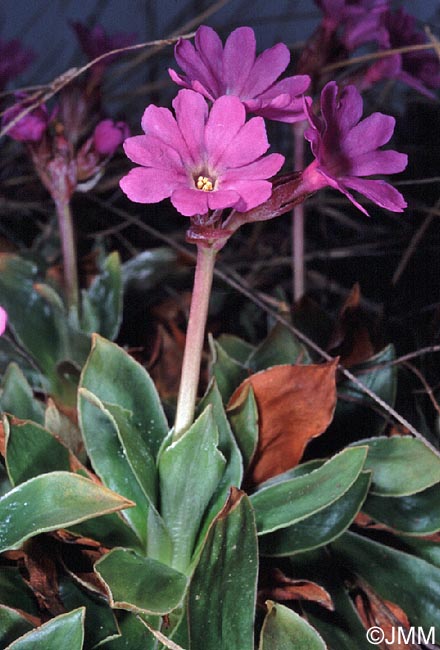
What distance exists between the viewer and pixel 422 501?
0.85m

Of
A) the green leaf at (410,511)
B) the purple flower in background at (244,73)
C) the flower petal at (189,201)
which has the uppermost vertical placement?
the purple flower in background at (244,73)

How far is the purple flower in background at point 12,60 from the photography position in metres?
1.18

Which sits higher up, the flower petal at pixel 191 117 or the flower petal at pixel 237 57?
the flower petal at pixel 237 57

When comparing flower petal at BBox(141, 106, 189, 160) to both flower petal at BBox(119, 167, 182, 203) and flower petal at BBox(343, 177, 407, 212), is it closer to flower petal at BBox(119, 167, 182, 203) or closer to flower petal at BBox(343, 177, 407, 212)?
flower petal at BBox(119, 167, 182, 203)

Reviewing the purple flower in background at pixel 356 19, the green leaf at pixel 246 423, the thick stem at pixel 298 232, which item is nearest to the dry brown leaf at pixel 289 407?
the green leaf at pixel 246 423

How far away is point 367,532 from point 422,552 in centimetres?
6

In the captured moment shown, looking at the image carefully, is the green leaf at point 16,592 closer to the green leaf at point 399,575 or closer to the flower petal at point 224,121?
the green leaf at point 399,575

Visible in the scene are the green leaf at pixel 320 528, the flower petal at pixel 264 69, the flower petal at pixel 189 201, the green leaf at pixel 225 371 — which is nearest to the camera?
the flower petal at pixel 189 201

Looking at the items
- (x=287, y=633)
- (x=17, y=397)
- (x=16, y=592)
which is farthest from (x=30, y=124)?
(x=287, y=633)

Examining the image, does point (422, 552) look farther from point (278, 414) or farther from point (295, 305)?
point (295, 305)

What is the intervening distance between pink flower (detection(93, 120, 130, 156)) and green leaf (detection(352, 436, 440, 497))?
0.47 m

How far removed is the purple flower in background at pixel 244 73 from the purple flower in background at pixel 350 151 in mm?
37

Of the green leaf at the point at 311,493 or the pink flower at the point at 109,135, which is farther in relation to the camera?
the pink flower at the point at 109,135

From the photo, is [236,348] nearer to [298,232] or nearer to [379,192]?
[298,232]
